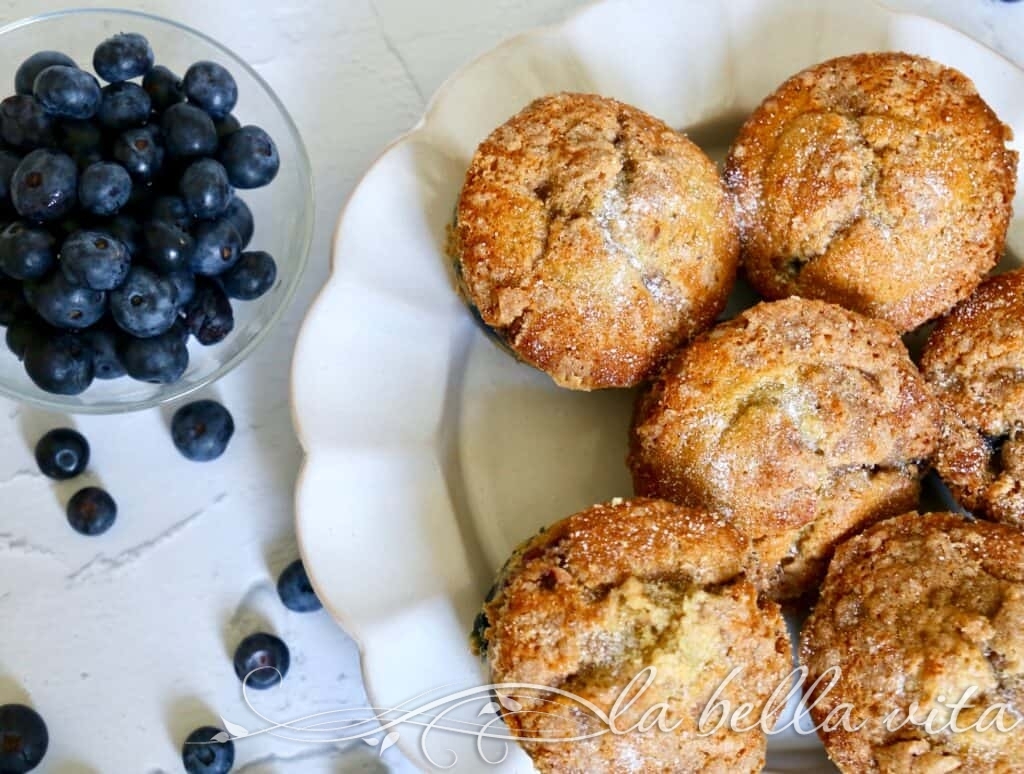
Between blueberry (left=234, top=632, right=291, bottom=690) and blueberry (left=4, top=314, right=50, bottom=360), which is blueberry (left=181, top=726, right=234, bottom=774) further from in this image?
blueberry (left=4, top=314, right=50, bottom=360)

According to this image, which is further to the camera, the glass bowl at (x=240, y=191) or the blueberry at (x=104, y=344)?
the glass bowl at (x=240, y=191)

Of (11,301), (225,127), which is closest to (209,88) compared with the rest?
(225,127)

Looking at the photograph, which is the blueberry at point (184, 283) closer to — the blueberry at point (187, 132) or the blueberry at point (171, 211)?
the blueberry at point (171, 211)

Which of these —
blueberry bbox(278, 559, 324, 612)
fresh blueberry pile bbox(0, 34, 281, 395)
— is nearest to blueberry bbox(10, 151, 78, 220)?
fresh blueberry pile bbox(0, 34, 281, 395)

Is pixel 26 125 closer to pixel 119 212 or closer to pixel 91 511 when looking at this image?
pixel 119 212

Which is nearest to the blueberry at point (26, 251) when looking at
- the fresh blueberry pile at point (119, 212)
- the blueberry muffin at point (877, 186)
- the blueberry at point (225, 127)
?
the fresh blueberry pile at point (119, 212)
